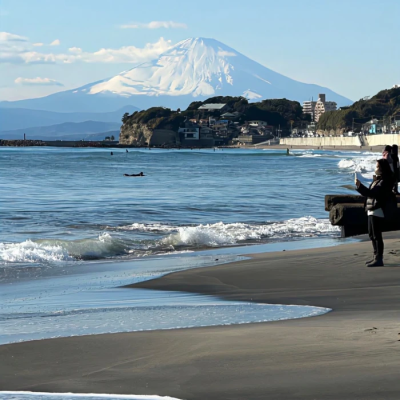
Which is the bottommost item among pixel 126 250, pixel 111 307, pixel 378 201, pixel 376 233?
pixel 126 250

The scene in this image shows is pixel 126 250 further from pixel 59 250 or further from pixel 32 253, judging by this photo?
pixel 32 253

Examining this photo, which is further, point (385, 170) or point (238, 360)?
point (385, 170)

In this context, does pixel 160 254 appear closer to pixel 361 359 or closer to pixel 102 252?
pixel 102 252

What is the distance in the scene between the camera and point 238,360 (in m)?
4.48

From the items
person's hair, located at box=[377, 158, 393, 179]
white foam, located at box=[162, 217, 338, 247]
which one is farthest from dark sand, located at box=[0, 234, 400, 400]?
white foam, located at box=[162, 217, 338, 247]

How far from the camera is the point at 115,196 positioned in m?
27.9

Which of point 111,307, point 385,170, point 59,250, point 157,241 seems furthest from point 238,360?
point 157,241

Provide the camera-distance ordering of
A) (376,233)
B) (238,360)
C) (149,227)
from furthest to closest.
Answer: (149,227) → (376,233) → (238,360)

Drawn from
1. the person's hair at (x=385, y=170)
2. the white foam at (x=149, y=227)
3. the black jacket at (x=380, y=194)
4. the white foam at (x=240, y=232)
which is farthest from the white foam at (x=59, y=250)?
the person's hair at (x=385, y=170)

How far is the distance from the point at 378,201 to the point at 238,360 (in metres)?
5.22

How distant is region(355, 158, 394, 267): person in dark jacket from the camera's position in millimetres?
9148

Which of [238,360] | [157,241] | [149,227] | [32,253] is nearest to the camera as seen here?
[238,360]

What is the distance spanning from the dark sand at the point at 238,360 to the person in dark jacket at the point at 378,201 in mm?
2367

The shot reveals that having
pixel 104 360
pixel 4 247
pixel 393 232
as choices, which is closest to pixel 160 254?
pixel 4 247
